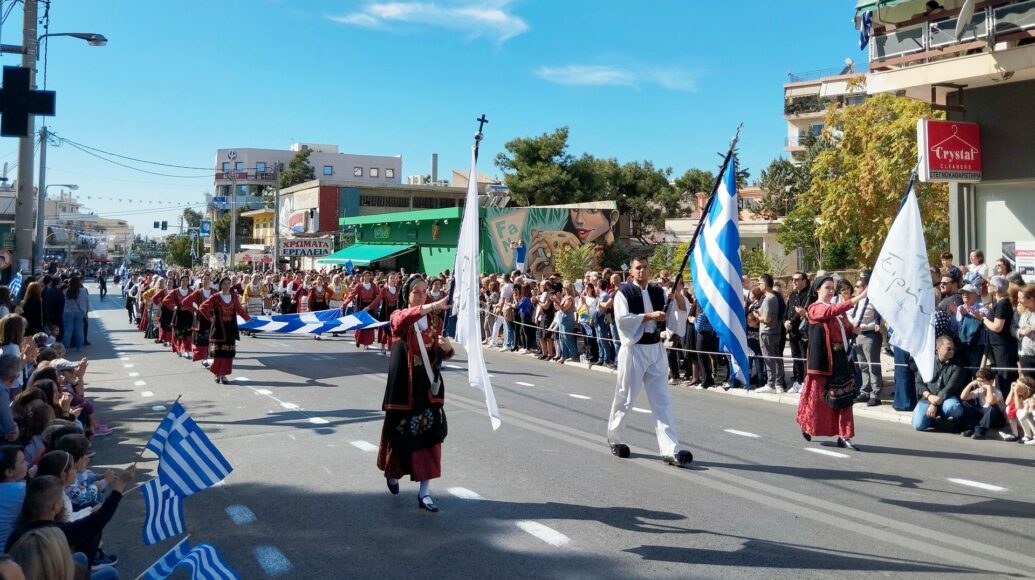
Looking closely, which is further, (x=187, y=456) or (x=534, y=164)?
(x=534, y=164)

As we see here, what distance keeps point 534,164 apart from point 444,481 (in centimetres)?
4103

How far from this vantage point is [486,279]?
24.4m

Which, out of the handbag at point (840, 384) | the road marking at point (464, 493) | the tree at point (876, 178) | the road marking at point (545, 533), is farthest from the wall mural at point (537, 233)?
the road marking at point (545, 533)

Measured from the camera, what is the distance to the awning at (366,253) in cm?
4269

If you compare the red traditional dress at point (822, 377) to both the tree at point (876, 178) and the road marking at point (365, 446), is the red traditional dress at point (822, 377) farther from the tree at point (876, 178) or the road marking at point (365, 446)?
the tree at point (876, 178)

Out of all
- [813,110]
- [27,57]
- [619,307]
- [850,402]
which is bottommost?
[850,402]

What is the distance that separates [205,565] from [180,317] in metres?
14.9

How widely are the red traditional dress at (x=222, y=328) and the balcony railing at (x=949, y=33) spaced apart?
1431 cm

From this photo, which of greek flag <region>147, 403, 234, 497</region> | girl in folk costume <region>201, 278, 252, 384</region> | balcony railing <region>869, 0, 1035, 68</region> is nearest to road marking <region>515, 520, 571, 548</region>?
greek flag <region>147, 403, 234, 497</region>

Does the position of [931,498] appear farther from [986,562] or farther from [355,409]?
[355,409]

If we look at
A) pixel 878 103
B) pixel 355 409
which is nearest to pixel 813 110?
pixel 878 103

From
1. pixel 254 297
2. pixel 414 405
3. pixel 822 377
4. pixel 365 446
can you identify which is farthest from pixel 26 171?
pixel 822 377

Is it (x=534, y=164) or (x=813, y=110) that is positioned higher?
(x=813, y=110)

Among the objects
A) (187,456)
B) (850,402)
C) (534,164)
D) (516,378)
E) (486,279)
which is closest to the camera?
(187,456)
